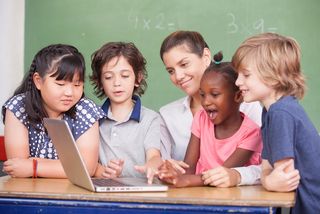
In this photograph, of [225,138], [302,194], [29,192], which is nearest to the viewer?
[29,192]

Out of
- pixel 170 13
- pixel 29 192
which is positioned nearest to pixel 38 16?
pixel 170 13

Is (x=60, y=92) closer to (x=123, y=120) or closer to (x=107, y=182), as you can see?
(x=123, y=120)

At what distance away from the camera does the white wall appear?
3805mm

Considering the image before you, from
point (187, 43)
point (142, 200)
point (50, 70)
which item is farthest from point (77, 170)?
point (187, 43)

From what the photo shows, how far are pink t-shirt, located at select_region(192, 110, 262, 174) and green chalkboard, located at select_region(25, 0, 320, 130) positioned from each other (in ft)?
4.16

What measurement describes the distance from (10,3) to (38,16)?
0.18 meters

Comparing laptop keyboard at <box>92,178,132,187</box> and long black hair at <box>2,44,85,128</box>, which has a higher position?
long black hair at <box>2,44,85,128</box>

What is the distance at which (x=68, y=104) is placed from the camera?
251 cm

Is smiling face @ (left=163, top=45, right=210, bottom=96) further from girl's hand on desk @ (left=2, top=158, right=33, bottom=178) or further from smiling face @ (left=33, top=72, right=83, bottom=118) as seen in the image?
girl's hand on desk @ (left=2, top=158, right=33, bottom=178)

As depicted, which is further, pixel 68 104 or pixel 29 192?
pixel 68 104

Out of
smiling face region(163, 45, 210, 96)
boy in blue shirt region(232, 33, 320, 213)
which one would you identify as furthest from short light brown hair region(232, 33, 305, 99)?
smiling face region(163, 45, 210, 96)

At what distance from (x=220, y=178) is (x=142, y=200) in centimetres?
34

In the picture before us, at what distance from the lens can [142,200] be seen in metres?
1.84

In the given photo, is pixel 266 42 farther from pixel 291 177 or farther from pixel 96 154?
pixel 96 154
